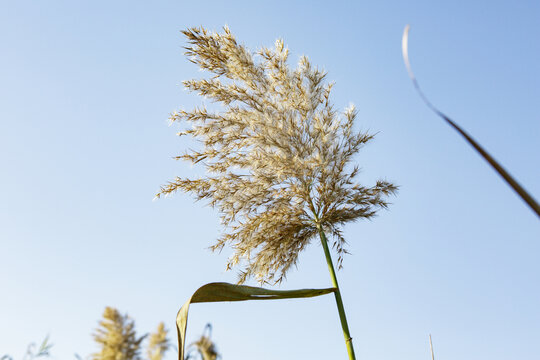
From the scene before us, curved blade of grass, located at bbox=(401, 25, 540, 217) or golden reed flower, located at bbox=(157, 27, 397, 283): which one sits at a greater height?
golden reed flower, located at bbox=(157, 27, 397, 283)

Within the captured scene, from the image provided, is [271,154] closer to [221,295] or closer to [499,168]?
[221,295]

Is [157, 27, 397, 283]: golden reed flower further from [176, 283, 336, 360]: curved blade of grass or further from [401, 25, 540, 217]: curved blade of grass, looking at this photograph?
[401, 25, 540, 217]: curved blade of grass

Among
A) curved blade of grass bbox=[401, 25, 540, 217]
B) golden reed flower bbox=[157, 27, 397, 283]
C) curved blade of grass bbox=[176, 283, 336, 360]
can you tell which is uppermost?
golden reed flower bbox=[157, 27, 397, 283]

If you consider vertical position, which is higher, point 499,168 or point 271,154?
point 271,154

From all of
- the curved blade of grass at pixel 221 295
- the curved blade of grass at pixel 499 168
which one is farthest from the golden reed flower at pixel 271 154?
the curved blade of grass at pixel 499 168

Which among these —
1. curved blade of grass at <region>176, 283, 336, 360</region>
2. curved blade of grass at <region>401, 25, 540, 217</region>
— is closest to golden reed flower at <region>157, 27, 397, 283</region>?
curved blade of grass at <region>176, 283, 336, 360</region>

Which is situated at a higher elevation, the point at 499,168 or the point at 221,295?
the point at 221,295

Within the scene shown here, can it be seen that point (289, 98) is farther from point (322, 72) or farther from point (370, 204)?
point (370, 204)

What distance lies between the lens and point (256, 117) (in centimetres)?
339

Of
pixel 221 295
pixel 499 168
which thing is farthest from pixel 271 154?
pixel 499 168

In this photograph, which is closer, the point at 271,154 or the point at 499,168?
the point at 499,168

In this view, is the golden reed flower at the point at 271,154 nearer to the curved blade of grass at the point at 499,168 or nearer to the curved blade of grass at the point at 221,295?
the curved blade of grass at the point at 221,295

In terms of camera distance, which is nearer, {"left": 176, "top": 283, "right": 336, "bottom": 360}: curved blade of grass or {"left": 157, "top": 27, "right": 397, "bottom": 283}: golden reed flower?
{"left": 176, "top": 283, "right": 336, "bottom": 360}: curved blade of grass

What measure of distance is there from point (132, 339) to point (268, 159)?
2207mm
